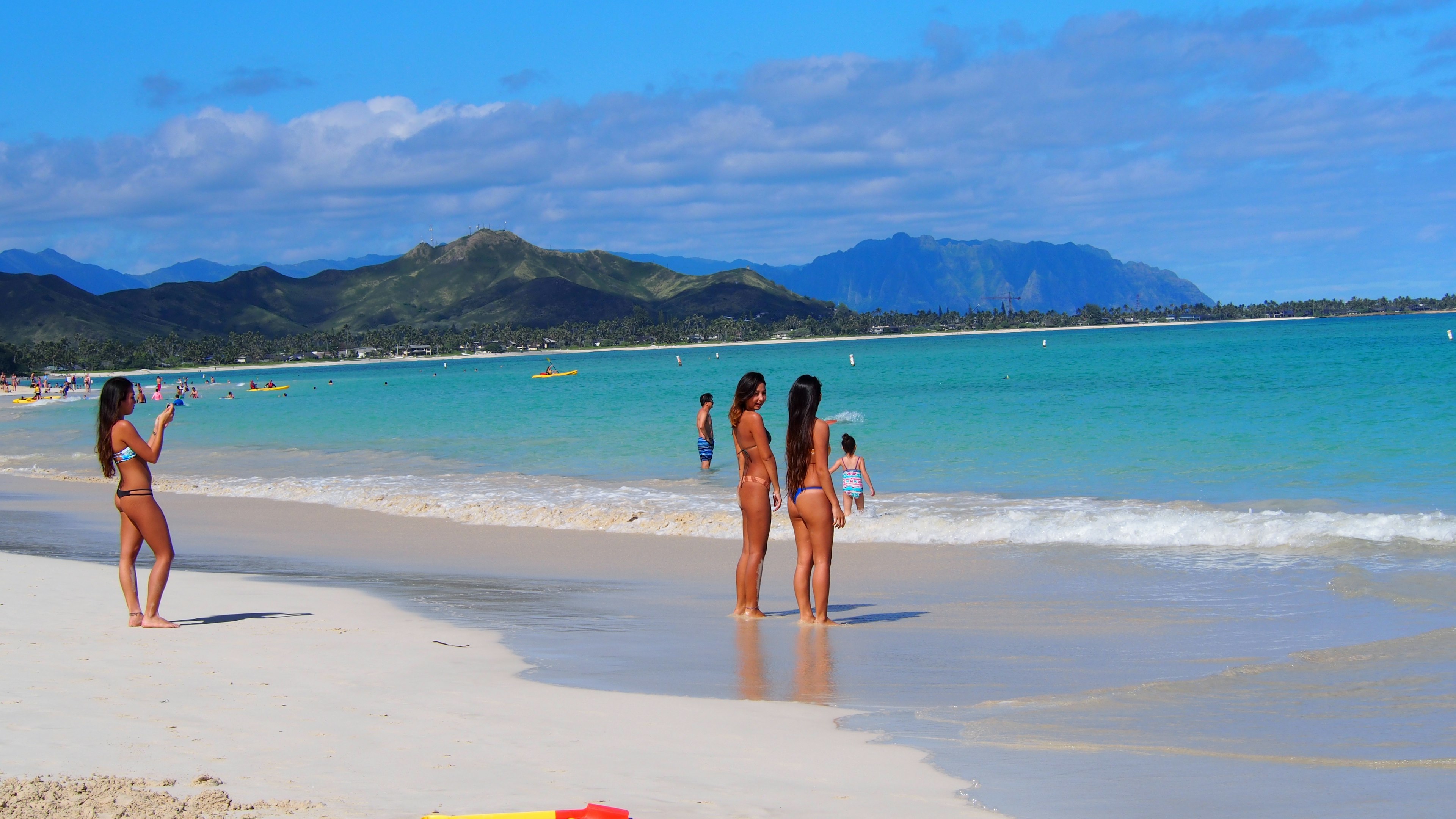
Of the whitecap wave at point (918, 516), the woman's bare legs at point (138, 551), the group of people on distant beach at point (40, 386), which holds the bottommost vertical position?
the whitecap wave at point (918, 516)

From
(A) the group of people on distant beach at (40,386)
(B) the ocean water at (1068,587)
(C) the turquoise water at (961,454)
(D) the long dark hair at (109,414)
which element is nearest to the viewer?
(B) the ocean water at (1068,587)

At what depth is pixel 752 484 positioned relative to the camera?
341 inches

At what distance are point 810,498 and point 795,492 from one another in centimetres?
12

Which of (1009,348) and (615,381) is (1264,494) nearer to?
(615,381)

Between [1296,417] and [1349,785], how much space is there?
3030 cm

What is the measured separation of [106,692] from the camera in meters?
5.82

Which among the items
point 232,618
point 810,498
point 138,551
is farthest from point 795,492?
point 138,551

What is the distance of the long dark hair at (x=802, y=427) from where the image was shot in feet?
26.7

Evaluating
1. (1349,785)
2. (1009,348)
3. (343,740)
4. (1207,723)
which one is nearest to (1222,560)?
(1207,723)

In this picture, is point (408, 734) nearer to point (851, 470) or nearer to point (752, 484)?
point (752, 484)

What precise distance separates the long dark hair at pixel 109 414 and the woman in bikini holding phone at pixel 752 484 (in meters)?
4.26

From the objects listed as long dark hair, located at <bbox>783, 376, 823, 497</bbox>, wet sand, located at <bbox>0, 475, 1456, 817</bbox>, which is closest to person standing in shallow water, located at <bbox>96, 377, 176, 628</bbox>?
wet sand, located at <bbox>0, 475, 1456, 817</bbox>

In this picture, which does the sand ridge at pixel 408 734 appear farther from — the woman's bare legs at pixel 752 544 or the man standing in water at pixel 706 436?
the man standing in water at pixel 706 436

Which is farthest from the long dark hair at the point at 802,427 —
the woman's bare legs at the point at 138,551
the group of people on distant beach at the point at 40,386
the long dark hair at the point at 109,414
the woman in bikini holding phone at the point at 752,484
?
the group of people on distant beach at the point at 40,386
